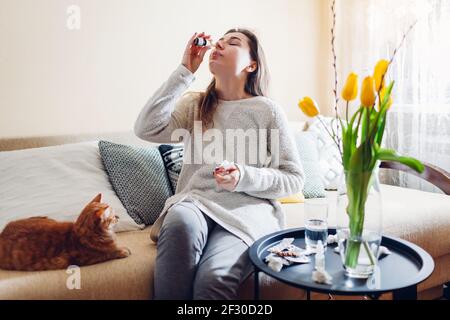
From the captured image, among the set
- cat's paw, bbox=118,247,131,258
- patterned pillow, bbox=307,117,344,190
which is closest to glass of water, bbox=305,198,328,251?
cat's paw, bbox=118,247,131,258

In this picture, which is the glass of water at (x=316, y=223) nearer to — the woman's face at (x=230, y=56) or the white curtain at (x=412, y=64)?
the woman's face at (x=230, y=56)

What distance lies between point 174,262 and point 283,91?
68.2 inches

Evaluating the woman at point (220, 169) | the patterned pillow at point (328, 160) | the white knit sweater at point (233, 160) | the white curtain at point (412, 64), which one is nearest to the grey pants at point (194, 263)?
the woman at point (220, 169)

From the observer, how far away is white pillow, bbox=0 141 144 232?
4.96ft

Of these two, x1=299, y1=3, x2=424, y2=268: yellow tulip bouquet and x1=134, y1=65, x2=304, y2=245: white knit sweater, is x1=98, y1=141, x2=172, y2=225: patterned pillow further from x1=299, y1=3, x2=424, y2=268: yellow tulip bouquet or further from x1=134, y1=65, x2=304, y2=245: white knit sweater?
x1=299, y1=3, x2=424, y2=268: yellow tulip bouquet

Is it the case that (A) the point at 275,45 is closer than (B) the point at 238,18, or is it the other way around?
(B) the point at 238,18

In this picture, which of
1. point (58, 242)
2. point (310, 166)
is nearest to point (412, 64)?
point (310, 166)

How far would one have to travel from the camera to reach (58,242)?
4.13 feet

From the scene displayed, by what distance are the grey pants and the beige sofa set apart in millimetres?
86

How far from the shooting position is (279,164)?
153 centimetres
